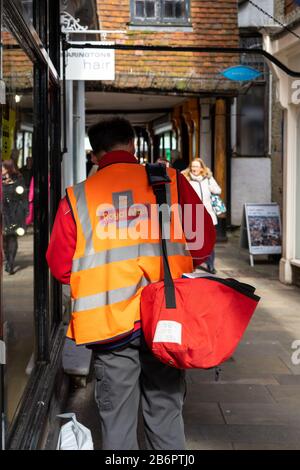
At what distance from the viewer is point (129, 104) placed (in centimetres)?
1688

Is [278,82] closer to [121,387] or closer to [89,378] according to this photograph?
[89,378]

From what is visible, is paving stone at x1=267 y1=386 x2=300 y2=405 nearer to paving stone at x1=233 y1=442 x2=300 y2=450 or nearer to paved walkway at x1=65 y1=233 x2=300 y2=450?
paved walkway at x1=65 y1=233 x2=300 y2=450

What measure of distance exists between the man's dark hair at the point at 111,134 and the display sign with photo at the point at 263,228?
8.49m

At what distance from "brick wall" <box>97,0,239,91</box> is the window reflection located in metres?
9.89

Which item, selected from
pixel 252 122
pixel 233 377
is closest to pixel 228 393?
pixel 233 377

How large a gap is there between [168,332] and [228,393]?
8.03ft

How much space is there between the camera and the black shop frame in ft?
11.0

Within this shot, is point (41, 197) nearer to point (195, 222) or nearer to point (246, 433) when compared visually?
point (195, 222)

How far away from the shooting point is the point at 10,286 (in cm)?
348

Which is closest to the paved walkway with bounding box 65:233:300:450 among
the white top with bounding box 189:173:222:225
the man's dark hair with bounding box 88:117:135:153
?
the man's dark hair with bounding box 88:117:135:153

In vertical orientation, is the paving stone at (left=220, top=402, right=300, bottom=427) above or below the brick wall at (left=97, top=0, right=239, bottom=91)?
below

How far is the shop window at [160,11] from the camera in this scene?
47.8 ft

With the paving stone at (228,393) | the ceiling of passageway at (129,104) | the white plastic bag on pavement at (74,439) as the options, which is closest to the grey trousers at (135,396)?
the white plastic bag on pavement at (74,439)

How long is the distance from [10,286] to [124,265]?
0.83m
